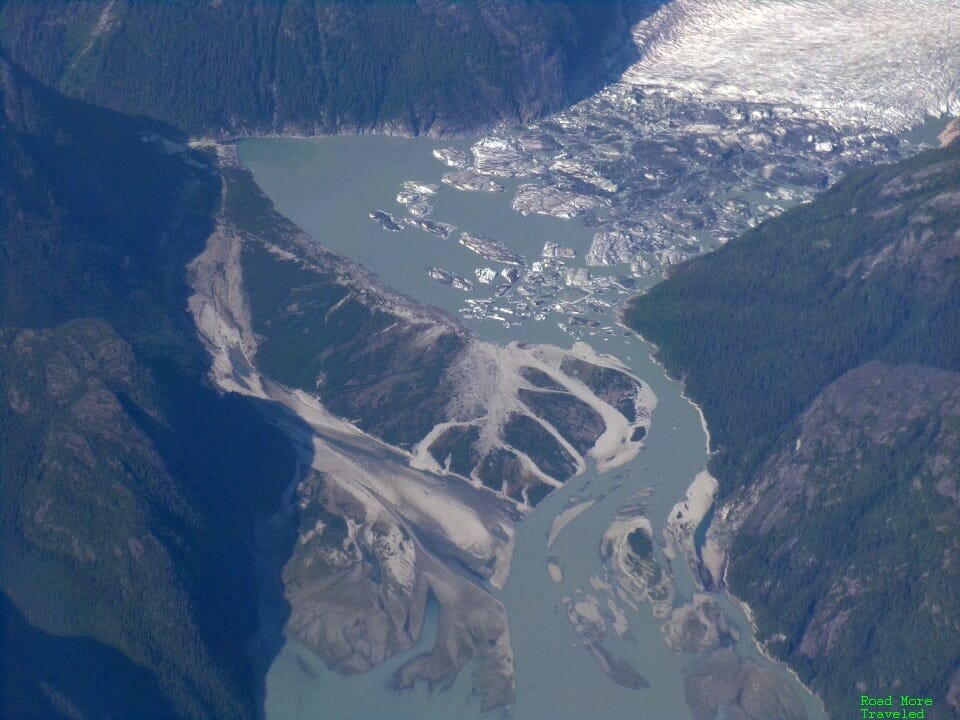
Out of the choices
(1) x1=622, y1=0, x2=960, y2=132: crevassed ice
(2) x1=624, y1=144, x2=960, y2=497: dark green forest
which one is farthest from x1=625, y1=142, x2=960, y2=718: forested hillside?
(1) x1=622, y1=0, x2=960, y2=132: crevassed ice

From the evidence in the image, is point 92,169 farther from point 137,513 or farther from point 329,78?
point 137,513

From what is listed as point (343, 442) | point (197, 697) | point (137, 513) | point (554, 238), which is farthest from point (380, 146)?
point (197, 697)

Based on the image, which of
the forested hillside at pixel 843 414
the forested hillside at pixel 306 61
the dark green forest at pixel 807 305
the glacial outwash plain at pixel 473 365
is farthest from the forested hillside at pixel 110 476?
the dark green forest at pixel 807 305

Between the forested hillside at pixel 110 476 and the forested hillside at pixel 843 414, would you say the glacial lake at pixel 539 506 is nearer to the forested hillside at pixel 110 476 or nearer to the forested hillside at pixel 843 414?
the forested hillside at pixel 843 414

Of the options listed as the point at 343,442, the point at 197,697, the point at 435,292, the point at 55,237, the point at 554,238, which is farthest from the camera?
the point at 554,238

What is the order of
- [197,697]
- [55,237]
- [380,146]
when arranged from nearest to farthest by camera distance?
[197,697], [55,237], [380,146]

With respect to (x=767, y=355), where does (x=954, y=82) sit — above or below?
above
